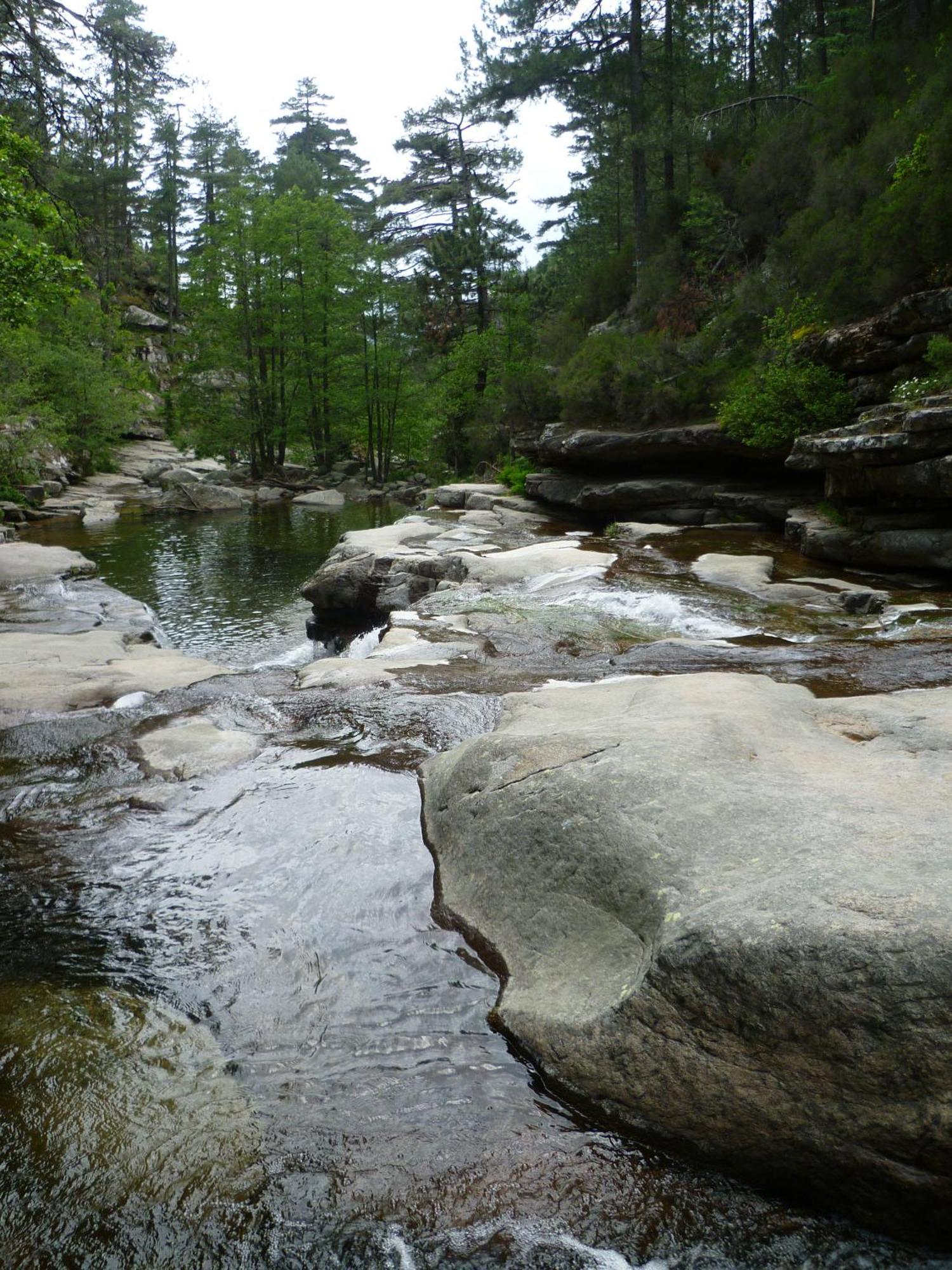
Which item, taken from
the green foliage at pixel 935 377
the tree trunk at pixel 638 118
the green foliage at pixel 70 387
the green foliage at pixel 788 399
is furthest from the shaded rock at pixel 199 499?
the green foliage at pixel 935 377

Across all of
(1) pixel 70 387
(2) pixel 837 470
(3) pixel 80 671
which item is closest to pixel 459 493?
(2) pixel 837 470

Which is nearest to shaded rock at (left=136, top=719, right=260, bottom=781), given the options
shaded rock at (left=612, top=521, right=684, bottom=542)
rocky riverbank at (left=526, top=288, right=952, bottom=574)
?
rocky riverbank at (left=526, top=288, right=952, bottom=574)

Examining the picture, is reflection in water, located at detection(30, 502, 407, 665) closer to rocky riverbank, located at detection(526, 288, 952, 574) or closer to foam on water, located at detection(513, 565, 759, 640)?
foam on water, located at detection(513, 565, 759, 640)

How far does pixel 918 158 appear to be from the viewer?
12359 mm

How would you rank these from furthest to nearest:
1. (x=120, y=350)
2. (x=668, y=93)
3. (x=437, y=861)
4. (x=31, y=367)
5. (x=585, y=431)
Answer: (x=120, y=350) < (x=31, y=367) < (x=668, y=93) < (x=585, y=431) < (x=437, y=861)

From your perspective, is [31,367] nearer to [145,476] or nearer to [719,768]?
[145,476]

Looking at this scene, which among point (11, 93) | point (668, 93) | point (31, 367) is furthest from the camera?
point (31, 367)

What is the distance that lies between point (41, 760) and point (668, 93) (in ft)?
81.4

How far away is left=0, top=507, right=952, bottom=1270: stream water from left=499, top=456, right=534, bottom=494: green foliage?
54.2 ft

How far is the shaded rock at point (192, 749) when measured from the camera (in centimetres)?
570

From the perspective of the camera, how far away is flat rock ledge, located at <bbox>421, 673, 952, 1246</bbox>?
8.05 ft

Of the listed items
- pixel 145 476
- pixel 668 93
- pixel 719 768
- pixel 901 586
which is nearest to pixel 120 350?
pixel 145 476

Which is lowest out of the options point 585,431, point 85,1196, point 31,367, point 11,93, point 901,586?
point 85,1196

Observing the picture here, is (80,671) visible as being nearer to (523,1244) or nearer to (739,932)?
(523,1244)
